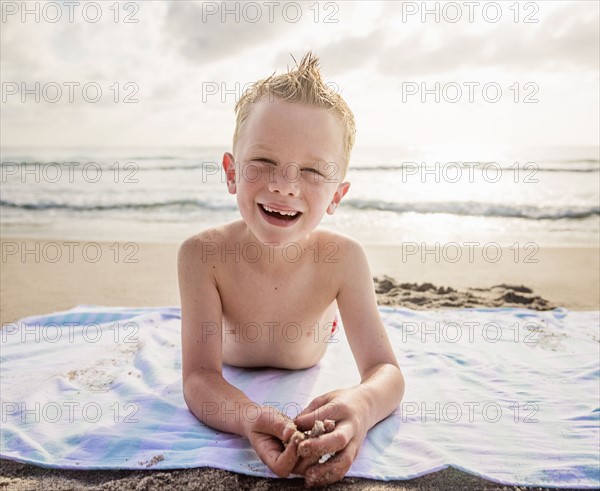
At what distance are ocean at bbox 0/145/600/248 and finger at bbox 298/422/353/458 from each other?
23.8 ft

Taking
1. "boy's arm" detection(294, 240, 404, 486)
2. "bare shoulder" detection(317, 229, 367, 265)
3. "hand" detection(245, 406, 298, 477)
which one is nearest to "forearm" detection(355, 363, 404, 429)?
"boy's arm" detection(294, 240, 404, 486)

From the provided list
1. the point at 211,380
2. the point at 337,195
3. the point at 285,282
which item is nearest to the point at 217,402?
the point at 211,380

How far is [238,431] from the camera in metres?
2.16

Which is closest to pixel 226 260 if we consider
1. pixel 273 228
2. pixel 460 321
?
pixel 273 228

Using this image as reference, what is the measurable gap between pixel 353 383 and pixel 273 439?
3.72ft

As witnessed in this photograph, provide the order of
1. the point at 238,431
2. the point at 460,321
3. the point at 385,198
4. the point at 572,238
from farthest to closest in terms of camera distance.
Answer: the point at 385,198 < the point at 572,238 < the point at 460,321 < the point at 238,431

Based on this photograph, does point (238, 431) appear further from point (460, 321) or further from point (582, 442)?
point (460, 321)

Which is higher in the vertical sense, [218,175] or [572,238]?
[218,175]

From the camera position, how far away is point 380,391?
7.57 feet

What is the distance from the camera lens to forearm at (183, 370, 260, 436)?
6.98 feet

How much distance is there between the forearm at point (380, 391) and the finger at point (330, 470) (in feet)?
0.91

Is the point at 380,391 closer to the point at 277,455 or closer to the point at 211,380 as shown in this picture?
the point at 277,455

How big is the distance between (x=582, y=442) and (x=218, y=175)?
1478 cm

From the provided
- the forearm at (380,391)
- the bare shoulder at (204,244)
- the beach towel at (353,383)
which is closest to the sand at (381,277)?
the beach towel at (353,383)
